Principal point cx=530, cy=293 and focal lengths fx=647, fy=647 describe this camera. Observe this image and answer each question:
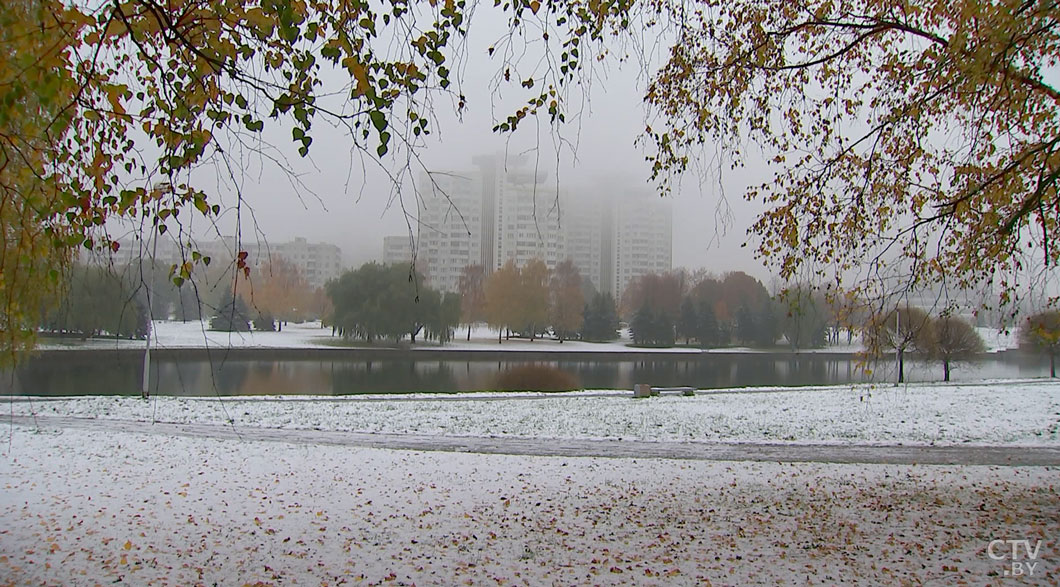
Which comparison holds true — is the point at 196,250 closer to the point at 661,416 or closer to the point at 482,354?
the point at 661,416

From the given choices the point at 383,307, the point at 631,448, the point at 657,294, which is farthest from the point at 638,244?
the point at 631,448

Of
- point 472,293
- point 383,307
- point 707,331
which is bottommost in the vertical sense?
point 707,331

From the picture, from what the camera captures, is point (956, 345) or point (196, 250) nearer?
point (196, 250)

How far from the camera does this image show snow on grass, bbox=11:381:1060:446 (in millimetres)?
12789

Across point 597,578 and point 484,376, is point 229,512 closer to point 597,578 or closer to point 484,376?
point 597,578

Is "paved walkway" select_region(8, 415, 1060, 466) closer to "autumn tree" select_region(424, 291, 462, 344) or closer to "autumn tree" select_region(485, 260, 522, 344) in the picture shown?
"autumn tree" select_region(424, 291, 462, 344)

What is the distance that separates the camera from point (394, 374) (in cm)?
3366

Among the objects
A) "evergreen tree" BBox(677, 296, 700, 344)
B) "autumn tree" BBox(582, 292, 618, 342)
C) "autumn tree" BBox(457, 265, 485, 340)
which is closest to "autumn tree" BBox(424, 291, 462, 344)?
"autumn tree" BBox(457, 265, 485, 340)

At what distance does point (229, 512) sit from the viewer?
584 cm

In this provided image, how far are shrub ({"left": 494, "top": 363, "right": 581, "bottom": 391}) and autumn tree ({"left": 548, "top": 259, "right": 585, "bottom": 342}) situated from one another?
2697 cm

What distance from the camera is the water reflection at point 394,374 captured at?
1014 inches

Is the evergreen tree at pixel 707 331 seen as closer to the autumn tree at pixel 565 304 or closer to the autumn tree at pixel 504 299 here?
the autumn tree at pixel 565 304

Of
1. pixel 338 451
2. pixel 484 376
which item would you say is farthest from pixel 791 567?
pixel 484 376

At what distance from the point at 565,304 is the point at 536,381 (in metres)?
31.3
